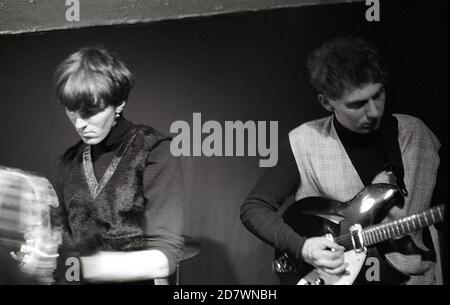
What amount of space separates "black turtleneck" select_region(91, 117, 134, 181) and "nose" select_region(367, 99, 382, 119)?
99 centimetres

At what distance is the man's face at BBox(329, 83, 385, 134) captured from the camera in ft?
7.64

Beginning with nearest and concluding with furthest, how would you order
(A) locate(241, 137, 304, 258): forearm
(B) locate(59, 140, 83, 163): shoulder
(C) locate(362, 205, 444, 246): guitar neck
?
A: (C) locate(362, 205, 444, 246): guitar neck, (A) locate(241, 137, 304, 258): forearm, (B) locate(59, 140, 83, 163): shoulder

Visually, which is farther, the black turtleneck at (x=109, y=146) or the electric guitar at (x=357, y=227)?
the black turtleneck at (x=109, y=146)

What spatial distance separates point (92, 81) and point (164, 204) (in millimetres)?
593

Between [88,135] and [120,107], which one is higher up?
[120,107]

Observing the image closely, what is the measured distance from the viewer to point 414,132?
2.34 metres

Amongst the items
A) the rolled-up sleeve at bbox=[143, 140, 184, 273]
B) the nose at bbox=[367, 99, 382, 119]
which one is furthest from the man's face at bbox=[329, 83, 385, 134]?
the rolled-up sleeve at bbox=[143, 140, 184, 273]

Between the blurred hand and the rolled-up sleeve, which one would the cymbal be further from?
the blurred hand

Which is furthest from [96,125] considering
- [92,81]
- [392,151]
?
[392,151]

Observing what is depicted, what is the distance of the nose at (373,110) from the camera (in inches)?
91.7

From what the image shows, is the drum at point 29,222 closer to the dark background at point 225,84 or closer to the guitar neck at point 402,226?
the dark background at point 225,84

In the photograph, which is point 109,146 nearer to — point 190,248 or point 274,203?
Result: point 190,248

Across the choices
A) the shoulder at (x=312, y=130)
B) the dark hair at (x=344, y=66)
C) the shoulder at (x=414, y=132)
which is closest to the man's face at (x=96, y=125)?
the shoulder at (x=312, y=130)

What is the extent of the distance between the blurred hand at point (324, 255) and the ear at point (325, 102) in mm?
542
